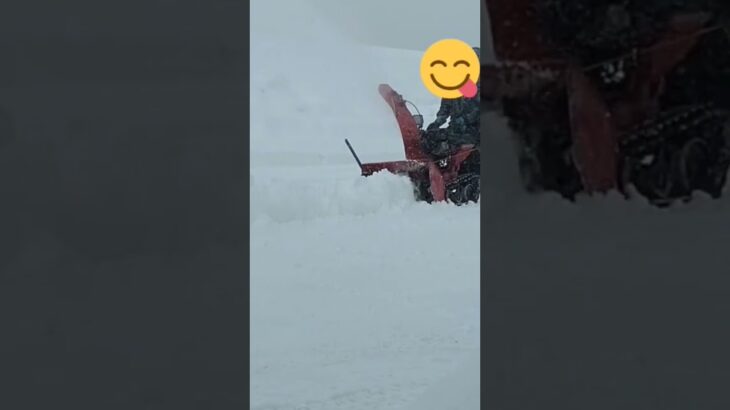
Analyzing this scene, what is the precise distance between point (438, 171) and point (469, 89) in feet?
3.66

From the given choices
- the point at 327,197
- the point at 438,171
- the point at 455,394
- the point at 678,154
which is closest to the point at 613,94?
the point at 678,154

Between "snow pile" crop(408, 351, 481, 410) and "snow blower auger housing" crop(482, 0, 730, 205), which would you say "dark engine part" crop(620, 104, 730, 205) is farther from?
"snow pile" crop(408, 351, 481, 410)

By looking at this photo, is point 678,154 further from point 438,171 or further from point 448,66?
point 438,171

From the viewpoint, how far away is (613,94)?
1.61 meters

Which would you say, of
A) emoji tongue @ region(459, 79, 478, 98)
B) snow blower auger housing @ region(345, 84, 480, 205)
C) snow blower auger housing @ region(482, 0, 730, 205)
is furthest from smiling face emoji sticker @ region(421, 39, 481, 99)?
snow blower auger housing @ region(482, 0, 730, 205)

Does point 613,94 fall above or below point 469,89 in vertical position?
below

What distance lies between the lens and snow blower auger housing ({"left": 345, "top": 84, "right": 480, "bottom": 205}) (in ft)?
29.8

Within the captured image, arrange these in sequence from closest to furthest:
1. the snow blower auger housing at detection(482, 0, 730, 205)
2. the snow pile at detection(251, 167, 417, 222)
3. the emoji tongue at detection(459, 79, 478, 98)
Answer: the snow blower auger housing at detection(482, 0, 730, 205)
the snow pile at detection(251, 167, 417, 222)
the emoji tongue at detection(459, 79, 478, 98)

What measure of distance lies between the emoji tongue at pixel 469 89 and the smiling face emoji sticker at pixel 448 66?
0.15 meters

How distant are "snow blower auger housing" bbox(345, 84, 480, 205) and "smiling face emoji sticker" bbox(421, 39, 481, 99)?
36.6 inches

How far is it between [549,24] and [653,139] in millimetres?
343

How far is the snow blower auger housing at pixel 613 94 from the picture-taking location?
158 centimetres

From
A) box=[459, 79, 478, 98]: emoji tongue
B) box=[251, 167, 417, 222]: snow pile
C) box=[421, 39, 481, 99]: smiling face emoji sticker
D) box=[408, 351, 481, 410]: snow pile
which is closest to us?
box=[408, 351, 481, 410]: snow pile

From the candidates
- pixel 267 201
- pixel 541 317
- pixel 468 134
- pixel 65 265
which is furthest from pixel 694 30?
pixel 468 134
